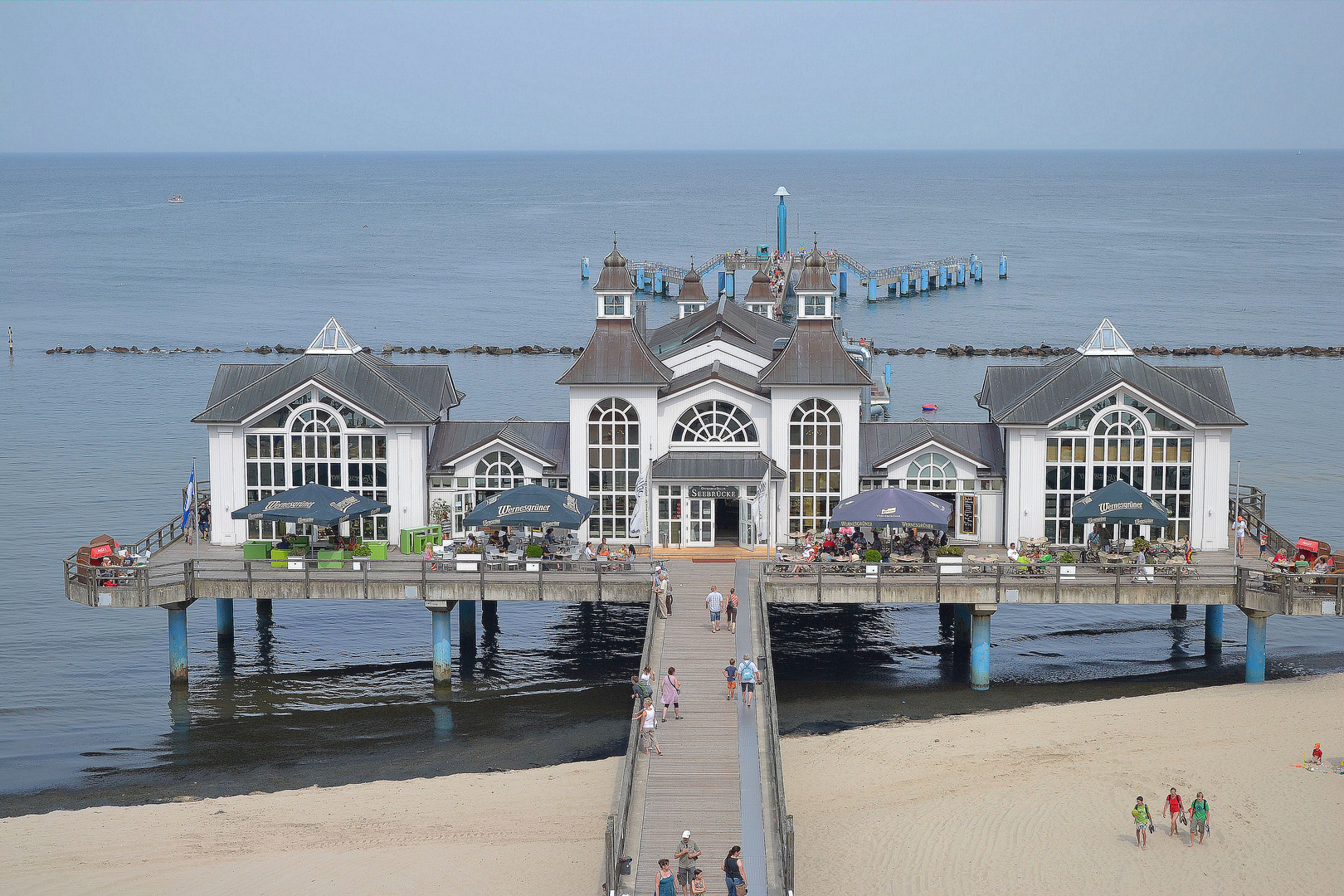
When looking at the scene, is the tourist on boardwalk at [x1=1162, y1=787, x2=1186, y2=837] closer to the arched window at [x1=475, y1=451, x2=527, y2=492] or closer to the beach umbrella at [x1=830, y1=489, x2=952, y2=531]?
the beach umbrella at [x1=830, y1=489, x2=952, y2=531]

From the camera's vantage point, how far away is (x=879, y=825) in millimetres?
31391

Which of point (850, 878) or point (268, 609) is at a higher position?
point (268, 609)

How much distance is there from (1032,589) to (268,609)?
23.5m

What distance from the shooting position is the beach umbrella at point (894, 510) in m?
39.8

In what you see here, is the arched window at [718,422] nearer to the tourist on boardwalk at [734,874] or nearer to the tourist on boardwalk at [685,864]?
the tourist on boardwalk at [685,864]

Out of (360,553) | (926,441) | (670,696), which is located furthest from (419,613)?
(670,696)

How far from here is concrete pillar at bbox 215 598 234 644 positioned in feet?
148

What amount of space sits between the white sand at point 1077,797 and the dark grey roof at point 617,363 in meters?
11.6

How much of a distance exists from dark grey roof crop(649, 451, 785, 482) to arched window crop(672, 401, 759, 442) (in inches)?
19.9

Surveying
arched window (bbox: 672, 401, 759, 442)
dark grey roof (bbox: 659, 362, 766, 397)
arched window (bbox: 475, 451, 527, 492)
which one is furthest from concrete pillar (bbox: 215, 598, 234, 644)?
dark grey roof (bbox: 659, 362, 766, 397)

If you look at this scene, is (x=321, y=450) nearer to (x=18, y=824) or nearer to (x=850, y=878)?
(x=18, y=824)

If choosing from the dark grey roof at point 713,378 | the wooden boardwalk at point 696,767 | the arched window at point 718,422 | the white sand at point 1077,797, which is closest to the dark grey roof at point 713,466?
the arched window at point 718,422

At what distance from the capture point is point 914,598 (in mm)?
39219

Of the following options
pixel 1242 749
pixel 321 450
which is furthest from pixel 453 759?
pixel 1242 749
